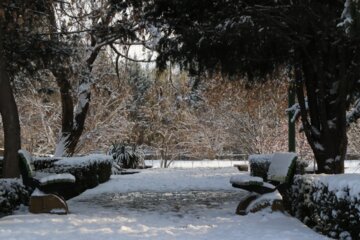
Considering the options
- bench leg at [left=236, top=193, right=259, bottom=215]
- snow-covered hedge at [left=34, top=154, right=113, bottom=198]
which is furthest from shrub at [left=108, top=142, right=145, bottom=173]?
bench leg at [left=236, top=193, right=259, bottom=215]

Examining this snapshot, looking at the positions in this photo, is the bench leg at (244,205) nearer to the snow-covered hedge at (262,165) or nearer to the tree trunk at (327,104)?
the tree trunk at (327,104)

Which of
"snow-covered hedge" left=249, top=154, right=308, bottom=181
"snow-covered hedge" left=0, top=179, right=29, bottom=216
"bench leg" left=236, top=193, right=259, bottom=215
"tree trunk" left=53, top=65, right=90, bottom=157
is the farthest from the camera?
"tree trunk" left=53, top=65, right=90, bottom=157

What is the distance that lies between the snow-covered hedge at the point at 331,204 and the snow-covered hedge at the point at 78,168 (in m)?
6.01

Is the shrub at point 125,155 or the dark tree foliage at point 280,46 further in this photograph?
Result: the shrub at point 125,155

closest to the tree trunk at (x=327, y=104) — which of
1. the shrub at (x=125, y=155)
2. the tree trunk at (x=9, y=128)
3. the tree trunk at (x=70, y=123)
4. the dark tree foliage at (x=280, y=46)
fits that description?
the dark tree foliage at (x=280, y=46)

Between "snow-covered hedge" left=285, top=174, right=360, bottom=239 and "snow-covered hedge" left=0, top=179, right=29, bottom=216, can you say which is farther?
"snow-covered hedge" left=0, top=179, right=29, bottom=216

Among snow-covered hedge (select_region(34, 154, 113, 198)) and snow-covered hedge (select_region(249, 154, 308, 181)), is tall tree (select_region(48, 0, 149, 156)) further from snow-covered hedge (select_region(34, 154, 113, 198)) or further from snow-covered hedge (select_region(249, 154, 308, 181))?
snow-covered hedge (select_region(249, 154, 308, 181))

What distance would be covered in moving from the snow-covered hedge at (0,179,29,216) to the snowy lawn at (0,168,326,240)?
0.19 m

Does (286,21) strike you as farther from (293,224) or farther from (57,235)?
(57,235)

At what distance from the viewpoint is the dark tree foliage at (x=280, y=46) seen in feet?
32.9

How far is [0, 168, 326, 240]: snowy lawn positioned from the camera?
729cm

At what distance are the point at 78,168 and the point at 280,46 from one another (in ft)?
18.5

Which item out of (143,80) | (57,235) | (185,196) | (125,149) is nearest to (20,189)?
(57,235)

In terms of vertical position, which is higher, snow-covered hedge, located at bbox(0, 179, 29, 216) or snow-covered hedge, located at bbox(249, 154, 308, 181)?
snow-covered hedge, located at bbox(249, 154, 308, 181)
